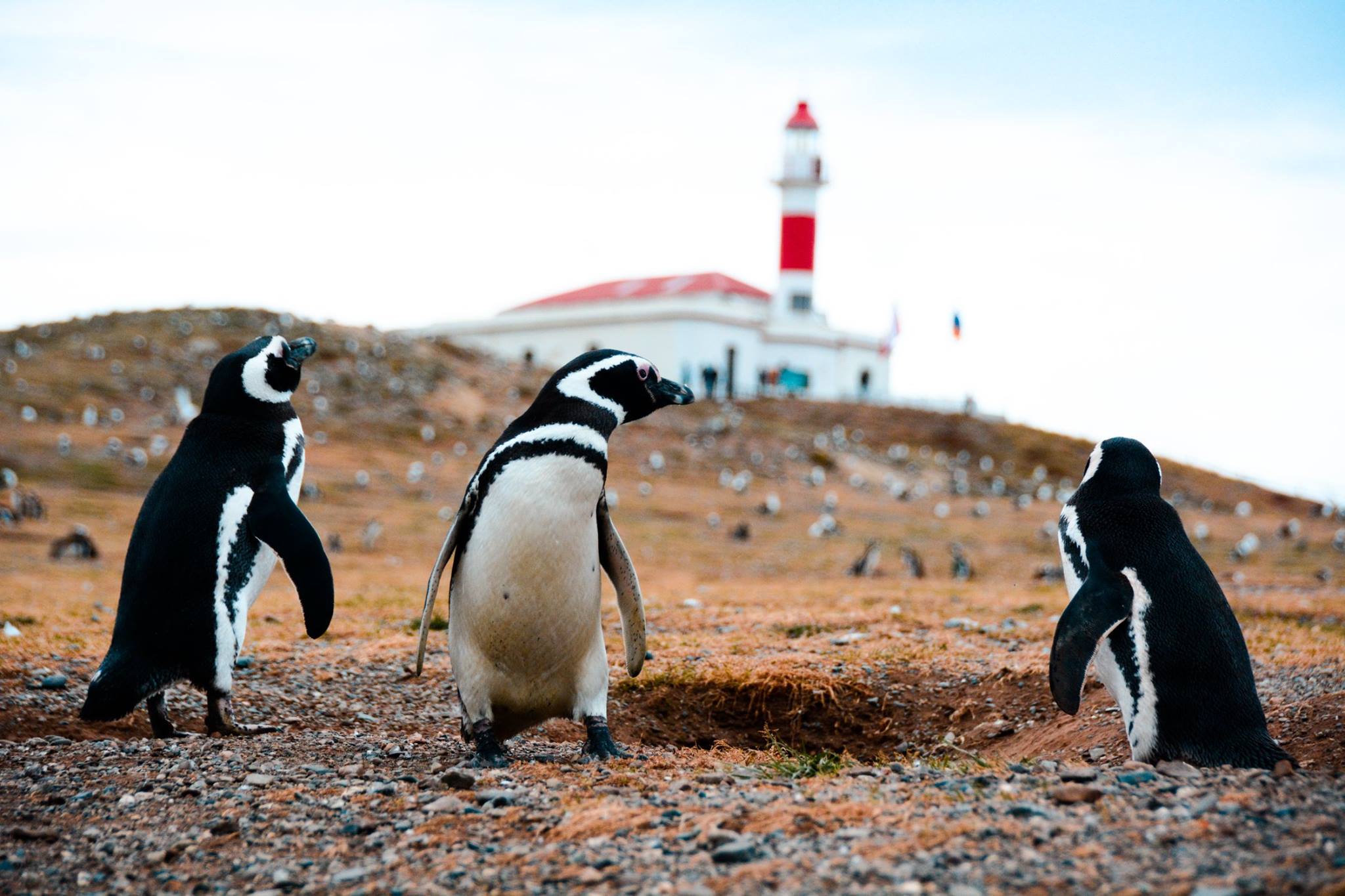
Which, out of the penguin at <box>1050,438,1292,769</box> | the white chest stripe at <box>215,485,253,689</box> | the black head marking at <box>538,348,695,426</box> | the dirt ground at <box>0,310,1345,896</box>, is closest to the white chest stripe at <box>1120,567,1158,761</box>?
the penguin at <box>1050,438,1292,769</box>

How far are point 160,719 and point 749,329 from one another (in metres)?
43.0

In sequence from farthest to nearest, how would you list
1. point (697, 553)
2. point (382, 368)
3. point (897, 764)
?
point (382, 368), point (697, 553), point (897, 764)

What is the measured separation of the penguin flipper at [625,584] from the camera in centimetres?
546

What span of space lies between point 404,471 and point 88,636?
1889 centimetres

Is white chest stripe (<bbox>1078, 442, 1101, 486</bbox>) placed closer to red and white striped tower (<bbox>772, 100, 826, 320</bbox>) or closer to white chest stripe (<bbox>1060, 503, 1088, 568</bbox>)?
white chest stripe (<bbox>1060, 503, 1088, 568</bbox>)

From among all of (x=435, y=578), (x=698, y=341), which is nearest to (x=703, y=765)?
(x=435, y=578)

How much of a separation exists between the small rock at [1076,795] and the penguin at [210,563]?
3.05 metres

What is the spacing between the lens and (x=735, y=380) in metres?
47.7

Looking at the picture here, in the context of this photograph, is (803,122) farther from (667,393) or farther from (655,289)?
(667,393)

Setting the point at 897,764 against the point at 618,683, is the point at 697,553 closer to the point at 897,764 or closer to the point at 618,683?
the point at 618,683

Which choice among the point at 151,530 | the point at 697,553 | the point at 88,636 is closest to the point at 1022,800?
the point at 151,530

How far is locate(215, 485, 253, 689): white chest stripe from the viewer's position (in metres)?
5.45

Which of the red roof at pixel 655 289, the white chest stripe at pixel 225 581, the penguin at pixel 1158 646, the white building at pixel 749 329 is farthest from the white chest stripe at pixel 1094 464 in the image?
the red roof at pixel 655 289

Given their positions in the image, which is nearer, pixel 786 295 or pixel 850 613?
pixel 850 613
